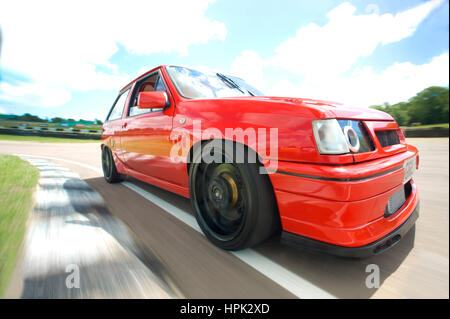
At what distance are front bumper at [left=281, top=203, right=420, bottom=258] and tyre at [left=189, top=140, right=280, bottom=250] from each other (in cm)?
19

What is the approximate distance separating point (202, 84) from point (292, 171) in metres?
1.52

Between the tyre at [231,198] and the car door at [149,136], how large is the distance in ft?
1.60

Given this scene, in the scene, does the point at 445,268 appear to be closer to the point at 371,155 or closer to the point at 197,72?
the point at 371,155

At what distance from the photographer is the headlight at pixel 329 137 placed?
47.6 inches

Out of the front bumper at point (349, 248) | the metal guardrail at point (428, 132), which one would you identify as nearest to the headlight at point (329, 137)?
the front bumper at point (349, 248)

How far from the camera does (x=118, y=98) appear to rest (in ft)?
13.0

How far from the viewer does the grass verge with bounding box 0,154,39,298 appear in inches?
57.3

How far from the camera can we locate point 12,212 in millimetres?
2312

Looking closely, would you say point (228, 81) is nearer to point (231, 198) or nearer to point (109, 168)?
point (231, 198)

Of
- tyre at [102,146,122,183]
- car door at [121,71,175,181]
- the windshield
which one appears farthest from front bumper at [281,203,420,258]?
tyre at [102,146,122,183]

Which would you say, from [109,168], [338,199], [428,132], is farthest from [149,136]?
[428,132]

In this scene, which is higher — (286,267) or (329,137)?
(329,137)

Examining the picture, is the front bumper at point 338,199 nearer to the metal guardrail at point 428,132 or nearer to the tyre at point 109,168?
the tyre at point 109,168
